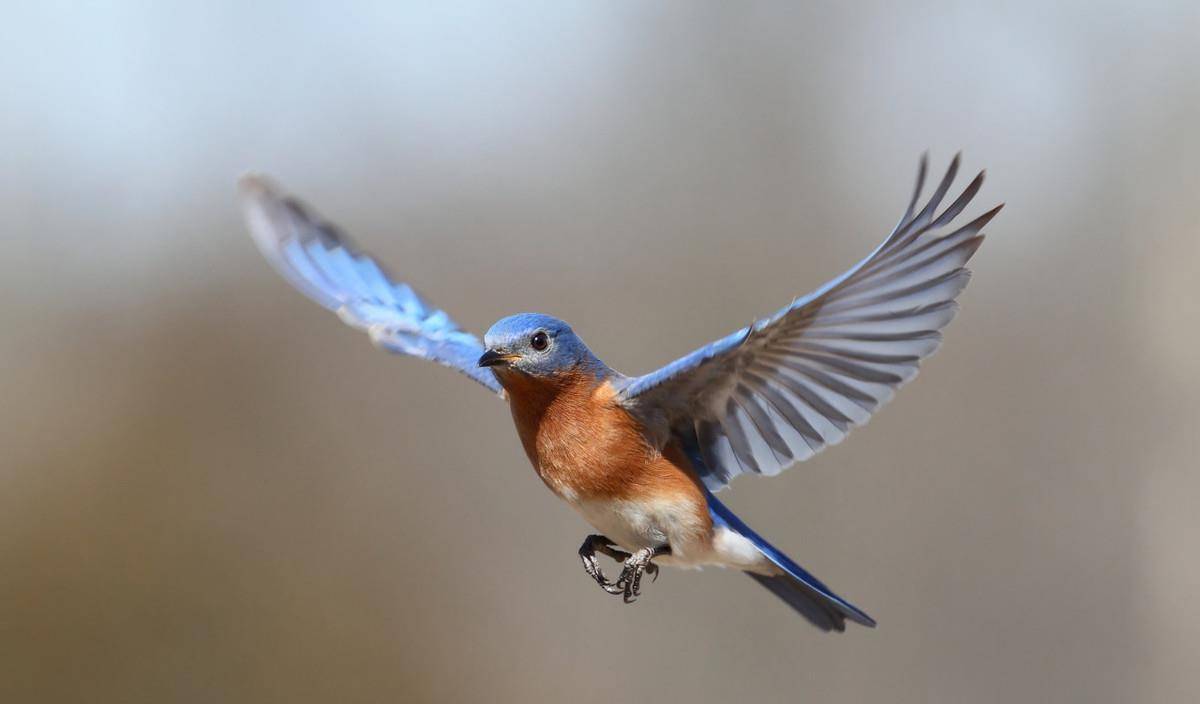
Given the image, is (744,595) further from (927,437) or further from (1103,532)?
(1103,532)

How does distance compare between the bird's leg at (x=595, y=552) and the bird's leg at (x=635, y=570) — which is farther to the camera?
the bird's leg at (x=595, y=552)

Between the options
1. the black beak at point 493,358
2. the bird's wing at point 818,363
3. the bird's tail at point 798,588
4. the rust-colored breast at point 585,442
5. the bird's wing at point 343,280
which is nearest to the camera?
the bird's wing at point 818,363

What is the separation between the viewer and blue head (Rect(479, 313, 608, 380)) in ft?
9.12

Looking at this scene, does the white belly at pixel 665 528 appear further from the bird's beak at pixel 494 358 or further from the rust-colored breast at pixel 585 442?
the bird's beak at pixel 494 358

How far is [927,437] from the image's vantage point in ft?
28.8

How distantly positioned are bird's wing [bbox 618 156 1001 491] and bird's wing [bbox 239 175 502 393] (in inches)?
32.1

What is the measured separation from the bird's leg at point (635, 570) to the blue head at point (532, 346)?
0.47 metres

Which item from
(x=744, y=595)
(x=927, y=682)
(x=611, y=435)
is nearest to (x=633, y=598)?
(x=611, y=435)

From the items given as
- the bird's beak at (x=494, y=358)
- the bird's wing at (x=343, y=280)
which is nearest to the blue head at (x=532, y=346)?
the bird's beak at (x=494, y=358)

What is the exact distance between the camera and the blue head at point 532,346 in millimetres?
2781

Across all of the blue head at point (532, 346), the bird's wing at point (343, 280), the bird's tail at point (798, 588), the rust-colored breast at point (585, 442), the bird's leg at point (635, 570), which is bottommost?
the bird's leg at point (635, 570)

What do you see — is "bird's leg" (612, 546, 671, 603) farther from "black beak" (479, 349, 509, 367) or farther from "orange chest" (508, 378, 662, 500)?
"black beak" (479, 349, 509, 367)

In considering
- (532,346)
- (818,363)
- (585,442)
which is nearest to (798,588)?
(818,363)

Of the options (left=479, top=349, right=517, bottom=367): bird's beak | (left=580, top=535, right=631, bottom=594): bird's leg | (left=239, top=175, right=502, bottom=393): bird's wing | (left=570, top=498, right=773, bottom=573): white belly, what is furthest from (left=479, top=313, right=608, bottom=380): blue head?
(left=239, top=175, right=502, bottom=393): bird's wing
